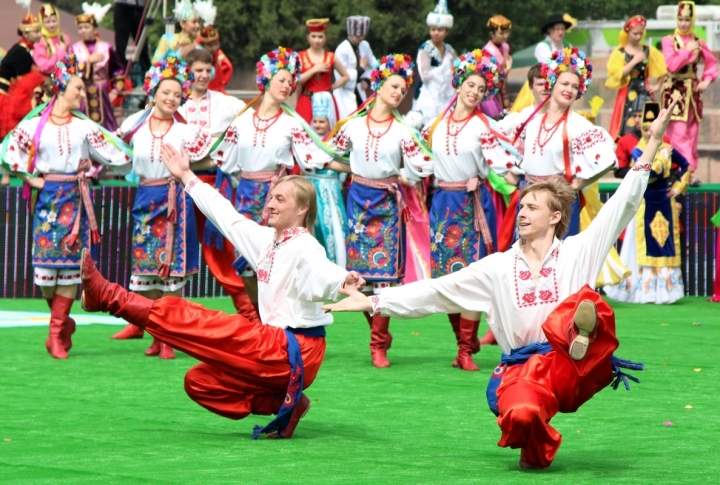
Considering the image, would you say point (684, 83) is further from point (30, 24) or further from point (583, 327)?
point (583, 327)

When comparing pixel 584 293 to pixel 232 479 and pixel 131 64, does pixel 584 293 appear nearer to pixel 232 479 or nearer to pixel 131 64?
pixel 232 479

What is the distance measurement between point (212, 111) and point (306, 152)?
84.8 inches

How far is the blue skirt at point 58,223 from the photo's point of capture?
8500 mm

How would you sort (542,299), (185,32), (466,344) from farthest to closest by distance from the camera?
(185,32) → (466,344) → (542,299)

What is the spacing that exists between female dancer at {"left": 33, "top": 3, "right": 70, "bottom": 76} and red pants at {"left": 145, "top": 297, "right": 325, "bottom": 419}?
7.32 metres

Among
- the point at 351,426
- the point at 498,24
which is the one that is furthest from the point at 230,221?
the point at 498,24

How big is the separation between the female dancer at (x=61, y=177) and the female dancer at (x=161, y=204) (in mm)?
226

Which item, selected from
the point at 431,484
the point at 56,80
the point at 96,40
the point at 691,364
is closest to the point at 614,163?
the point at 691,364

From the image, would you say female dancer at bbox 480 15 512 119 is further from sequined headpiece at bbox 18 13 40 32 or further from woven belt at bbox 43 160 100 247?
woven belt at bbox 43 160 100 247

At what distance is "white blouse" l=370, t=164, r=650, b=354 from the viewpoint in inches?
215

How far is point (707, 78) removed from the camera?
12.8 m

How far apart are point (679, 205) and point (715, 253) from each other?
54cm

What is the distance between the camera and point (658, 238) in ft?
38.2

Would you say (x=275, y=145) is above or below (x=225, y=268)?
above
